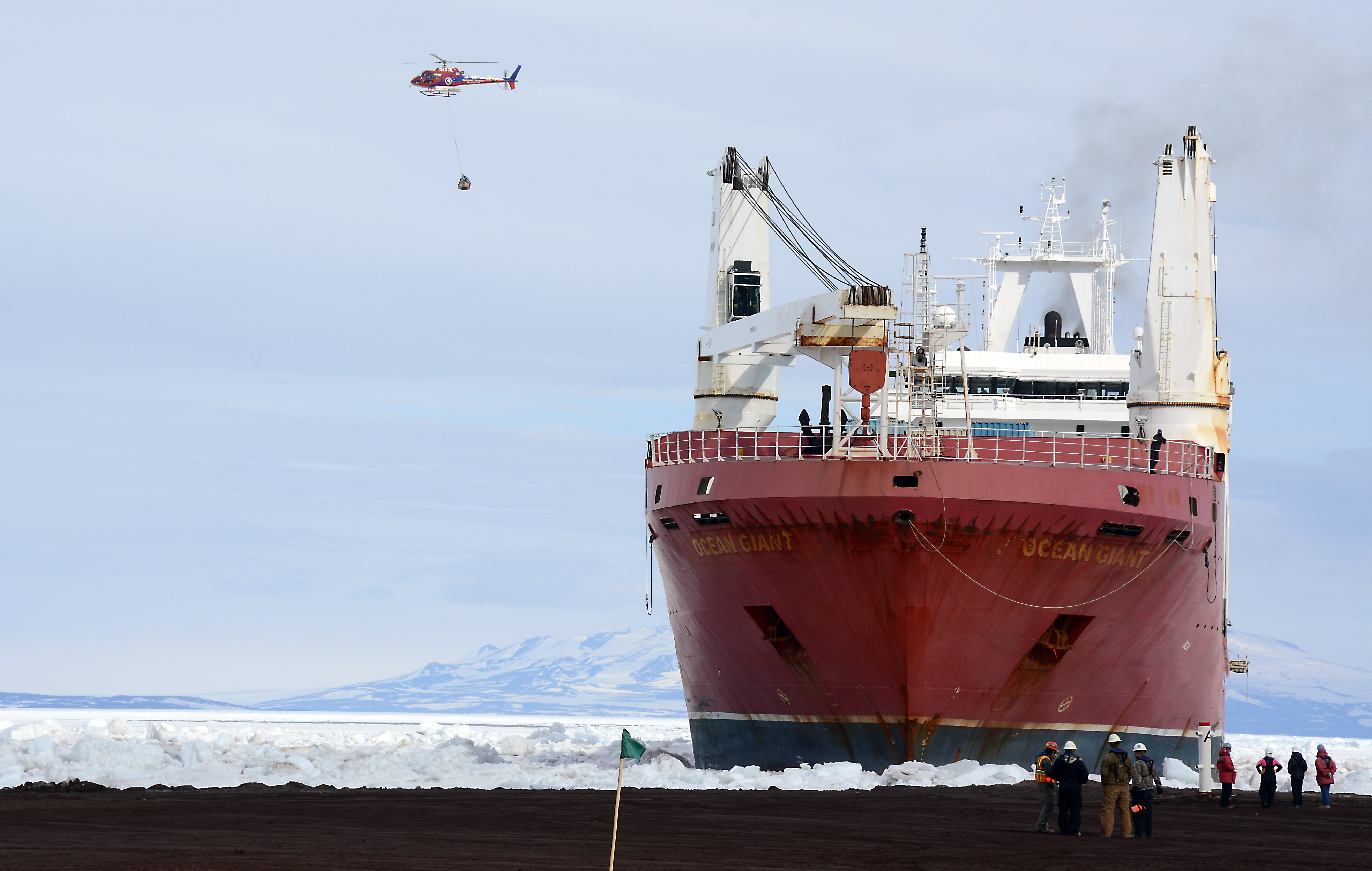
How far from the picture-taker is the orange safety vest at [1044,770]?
839 inches

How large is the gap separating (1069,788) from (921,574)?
7600mm

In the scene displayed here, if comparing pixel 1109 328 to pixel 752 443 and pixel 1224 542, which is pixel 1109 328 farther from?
pixel 752 443

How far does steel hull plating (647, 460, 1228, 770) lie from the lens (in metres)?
28.3

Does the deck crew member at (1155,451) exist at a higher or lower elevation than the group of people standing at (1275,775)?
higher

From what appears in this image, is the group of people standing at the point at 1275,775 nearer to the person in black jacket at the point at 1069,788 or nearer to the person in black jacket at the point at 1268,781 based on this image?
the person in black jacket at the point at 1268,781

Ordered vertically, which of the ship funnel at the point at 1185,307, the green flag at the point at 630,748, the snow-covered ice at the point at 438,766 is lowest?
the snow-covered ice at the point at 438,766

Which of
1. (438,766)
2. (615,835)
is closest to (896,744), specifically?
(438,766)

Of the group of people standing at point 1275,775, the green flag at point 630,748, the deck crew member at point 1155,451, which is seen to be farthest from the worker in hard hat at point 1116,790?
the deck crew member at point 1155,451

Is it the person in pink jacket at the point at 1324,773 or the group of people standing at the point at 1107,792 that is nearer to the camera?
the group of people standing at the point at 1107,792

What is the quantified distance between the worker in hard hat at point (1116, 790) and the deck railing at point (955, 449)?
306 inches

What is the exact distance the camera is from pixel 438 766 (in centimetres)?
3406

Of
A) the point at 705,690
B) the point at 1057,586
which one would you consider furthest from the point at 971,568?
the point at 705,690

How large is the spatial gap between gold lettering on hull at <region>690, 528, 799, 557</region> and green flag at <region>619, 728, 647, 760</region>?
40.9 feet

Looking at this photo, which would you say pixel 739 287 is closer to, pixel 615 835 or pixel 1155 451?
→ pixel 1155 451
